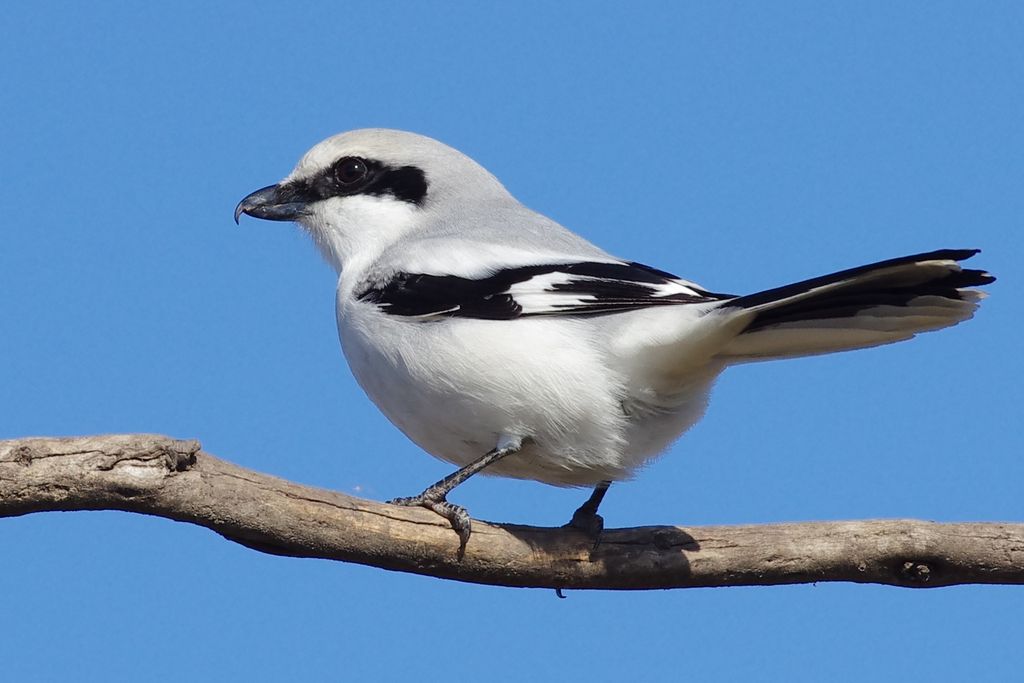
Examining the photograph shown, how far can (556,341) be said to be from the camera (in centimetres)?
507

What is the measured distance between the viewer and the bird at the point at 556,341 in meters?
4.61

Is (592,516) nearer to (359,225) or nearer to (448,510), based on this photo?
(448,510)

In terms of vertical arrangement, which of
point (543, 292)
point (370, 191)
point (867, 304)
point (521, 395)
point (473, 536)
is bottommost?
point (473, 536)

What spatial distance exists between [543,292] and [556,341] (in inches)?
9.5

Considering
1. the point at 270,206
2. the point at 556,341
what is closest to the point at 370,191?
the point at 270,206

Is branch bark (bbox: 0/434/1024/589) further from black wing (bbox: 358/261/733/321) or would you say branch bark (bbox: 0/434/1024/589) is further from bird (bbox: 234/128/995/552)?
black wing (bbox: 358/261/733/321)

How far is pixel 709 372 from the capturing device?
5.11 m

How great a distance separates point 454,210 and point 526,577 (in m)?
2.05

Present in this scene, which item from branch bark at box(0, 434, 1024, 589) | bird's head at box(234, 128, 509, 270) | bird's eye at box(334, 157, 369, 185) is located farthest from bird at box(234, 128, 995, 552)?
bird's eye at box(334, 157, 369, 185)

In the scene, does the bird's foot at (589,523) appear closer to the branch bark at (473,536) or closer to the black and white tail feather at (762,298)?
the branch bark at (473,536)

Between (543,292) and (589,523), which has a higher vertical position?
(543,292)

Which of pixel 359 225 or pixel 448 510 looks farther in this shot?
pixel 359 225

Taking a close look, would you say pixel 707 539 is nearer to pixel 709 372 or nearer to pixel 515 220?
pixel 709 372

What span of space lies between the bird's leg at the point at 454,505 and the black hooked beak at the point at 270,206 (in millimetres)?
1939
